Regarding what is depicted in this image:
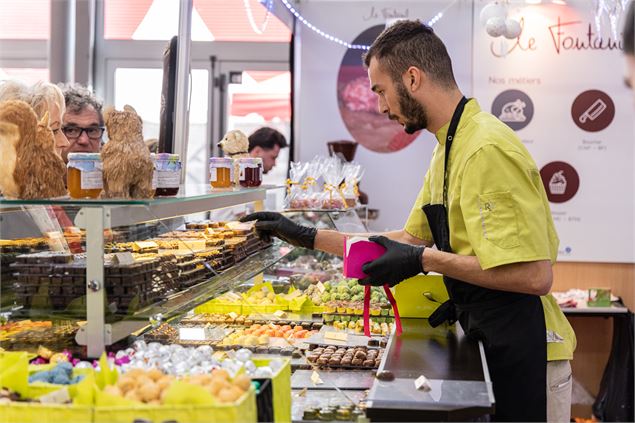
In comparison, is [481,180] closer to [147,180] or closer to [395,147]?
[147,180]

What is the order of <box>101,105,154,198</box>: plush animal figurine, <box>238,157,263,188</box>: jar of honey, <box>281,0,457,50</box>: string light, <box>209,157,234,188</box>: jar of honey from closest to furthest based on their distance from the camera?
1. <box>101,105,154,198</box>: plush animal figurine
2. <box>209,157,234,188</box>: jar of honey
3. <box>238,157,263,188</box>: jar of honey
4. <box>281,0,457,50</box>: string light

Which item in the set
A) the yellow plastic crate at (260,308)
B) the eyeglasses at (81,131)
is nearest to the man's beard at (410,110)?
the yellow plastic crate at (260,308)

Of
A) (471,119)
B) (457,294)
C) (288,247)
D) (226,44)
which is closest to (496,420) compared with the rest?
(457,294)

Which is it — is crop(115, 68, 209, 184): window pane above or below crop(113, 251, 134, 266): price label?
above

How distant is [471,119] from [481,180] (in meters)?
0.35

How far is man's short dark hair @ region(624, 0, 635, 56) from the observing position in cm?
186

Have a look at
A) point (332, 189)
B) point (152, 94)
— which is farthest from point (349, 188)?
point (152, 94)

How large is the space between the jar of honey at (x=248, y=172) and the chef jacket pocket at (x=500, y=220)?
1.36 m

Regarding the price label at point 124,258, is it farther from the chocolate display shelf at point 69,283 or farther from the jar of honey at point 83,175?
the jar of honey at point 83,175

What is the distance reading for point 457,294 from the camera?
3150 millimetres

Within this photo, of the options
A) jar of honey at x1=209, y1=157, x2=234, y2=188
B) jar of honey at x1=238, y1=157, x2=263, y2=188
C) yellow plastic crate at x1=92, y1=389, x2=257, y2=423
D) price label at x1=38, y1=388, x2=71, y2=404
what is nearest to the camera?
yellow plastic crate at x1=92, y1=389, x2=257, y2=423

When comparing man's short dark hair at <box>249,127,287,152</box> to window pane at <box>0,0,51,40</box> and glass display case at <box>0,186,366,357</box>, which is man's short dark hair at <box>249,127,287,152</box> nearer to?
window pane at <box>0,0,51,40</box>

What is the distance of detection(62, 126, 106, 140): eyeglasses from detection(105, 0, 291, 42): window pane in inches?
188

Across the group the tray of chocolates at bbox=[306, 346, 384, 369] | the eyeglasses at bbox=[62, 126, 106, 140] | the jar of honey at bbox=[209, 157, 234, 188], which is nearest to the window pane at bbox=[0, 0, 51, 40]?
the eyeglasses at bbox=[62, 126, 106, 140]
